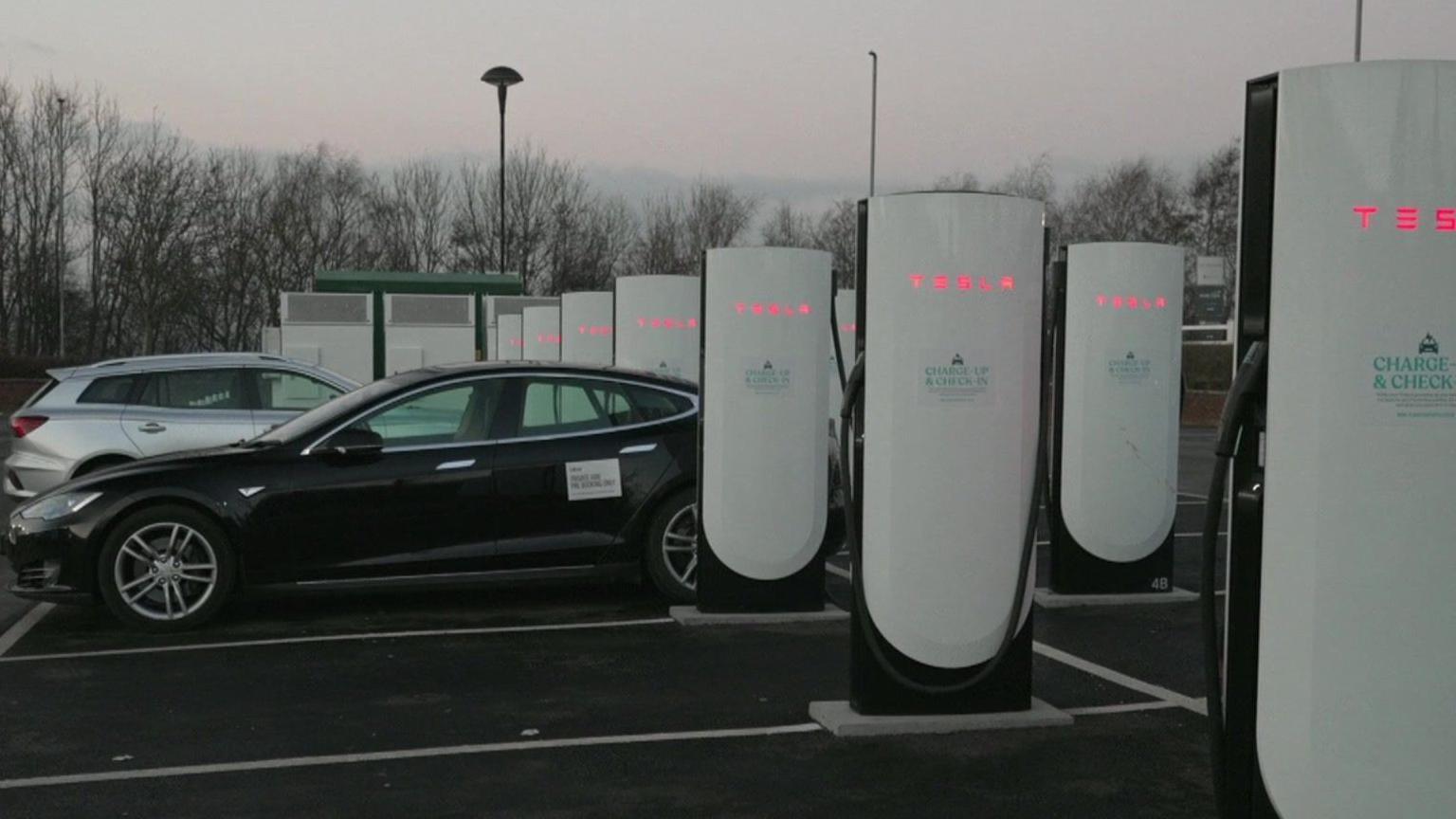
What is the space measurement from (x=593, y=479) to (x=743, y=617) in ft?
4.24

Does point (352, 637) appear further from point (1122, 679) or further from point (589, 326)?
point (589, 326)

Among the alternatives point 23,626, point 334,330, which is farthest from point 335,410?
point 334,330

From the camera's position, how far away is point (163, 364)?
13484 millimetres

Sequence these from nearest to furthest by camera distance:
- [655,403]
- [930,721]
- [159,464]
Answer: [930,721], [159,464], [655,403]

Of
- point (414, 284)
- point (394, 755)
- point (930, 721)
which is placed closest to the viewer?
point (394, 755)

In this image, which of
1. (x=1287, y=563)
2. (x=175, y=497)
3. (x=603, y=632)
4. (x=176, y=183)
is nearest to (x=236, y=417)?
(x=175, y=497)

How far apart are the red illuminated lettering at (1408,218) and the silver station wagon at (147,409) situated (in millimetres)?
10578

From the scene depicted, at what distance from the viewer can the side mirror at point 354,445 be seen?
8.98 m

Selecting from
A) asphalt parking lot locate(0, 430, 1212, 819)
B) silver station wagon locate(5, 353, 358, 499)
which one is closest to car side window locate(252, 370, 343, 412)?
silver station wagon locate(5, 353, 358, 499)

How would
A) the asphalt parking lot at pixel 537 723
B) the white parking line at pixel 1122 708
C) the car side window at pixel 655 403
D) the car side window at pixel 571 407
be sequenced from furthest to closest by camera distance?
the car side window at pixel 655 403
the car side window at pixel 571 407
the white parking line at pixel 1122 708
the asphalt parking lot at pixel 537 723

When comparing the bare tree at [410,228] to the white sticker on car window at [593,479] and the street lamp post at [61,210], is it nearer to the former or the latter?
the street lamp post at [61,210]

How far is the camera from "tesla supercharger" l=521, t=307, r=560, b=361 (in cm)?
2102

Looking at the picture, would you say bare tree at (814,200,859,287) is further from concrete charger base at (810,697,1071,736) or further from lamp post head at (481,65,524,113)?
concrete charger base at (810,697,1071,736)

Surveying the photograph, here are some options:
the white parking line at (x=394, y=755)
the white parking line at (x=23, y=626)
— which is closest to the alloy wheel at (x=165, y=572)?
the white parking line at (x=23, y=626)
